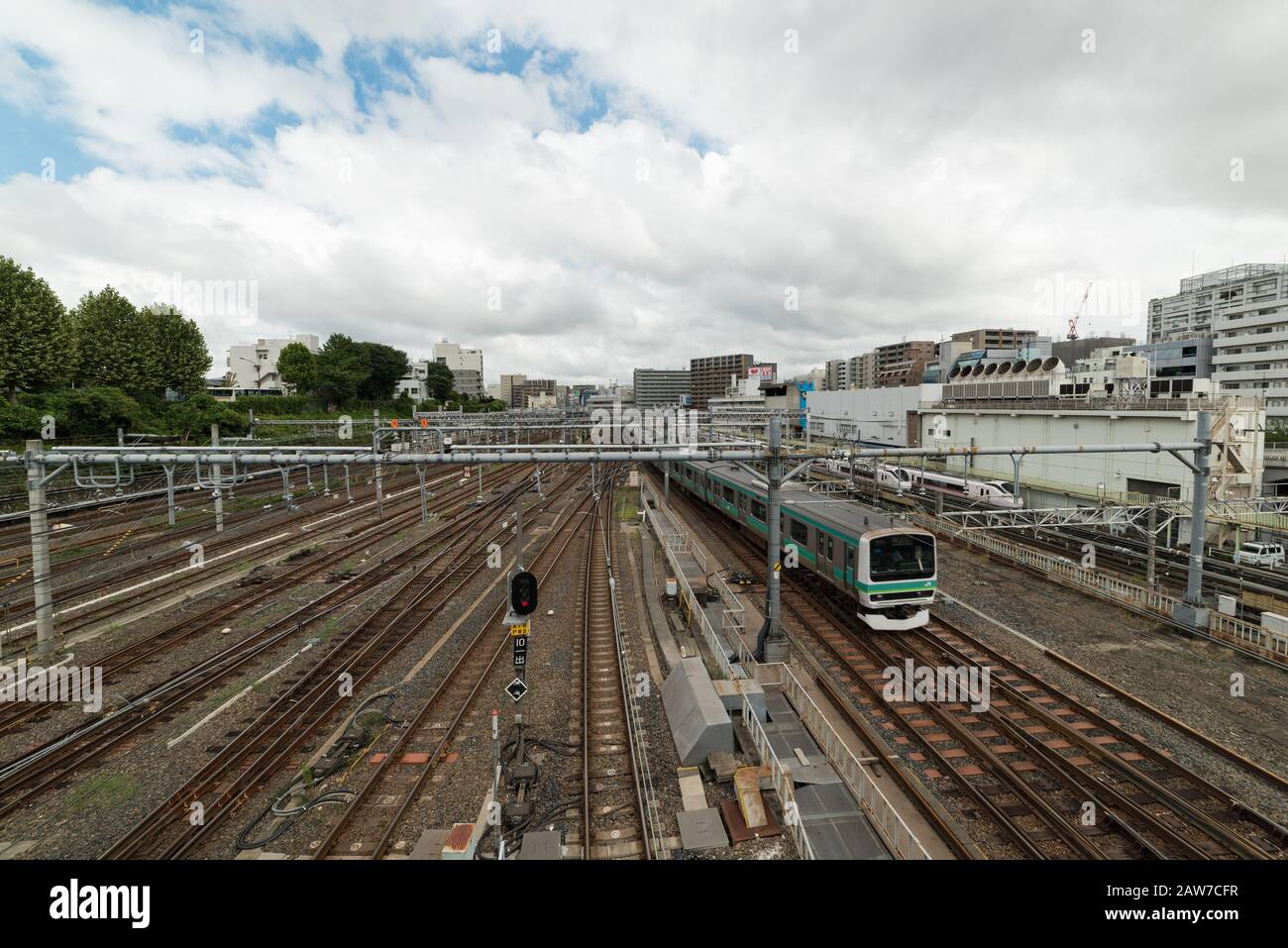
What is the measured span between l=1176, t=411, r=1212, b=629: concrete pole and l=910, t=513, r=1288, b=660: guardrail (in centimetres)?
34

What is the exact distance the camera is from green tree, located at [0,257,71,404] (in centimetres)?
3148

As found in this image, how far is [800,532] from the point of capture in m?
19.2

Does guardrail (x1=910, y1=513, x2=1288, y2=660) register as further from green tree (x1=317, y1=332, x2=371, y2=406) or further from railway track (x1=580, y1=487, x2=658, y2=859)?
green tree (x1=317, y1=332, x2=371, y2=406)

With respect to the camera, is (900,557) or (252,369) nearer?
(900,557)

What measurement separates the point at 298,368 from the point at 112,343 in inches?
1204

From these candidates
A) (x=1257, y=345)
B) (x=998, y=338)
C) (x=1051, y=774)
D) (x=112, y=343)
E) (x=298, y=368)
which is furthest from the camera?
(x=998, y=338)

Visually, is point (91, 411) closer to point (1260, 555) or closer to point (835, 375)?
point (1260, 555)

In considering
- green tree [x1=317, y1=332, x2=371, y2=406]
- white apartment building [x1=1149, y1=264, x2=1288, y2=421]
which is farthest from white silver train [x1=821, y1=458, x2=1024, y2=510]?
green tree [x1=317, y1=332, x2=371, y2=406]

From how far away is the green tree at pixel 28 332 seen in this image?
31484mm

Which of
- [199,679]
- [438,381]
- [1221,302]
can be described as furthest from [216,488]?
[1221,302]

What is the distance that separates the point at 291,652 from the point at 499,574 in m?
8.05

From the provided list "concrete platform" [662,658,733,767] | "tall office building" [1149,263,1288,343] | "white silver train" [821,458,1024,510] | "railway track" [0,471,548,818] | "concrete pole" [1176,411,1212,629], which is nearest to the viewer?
"railway track" [0,471,548,818]

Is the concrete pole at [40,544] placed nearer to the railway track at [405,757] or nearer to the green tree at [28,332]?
→ the railway track at [405,757]
